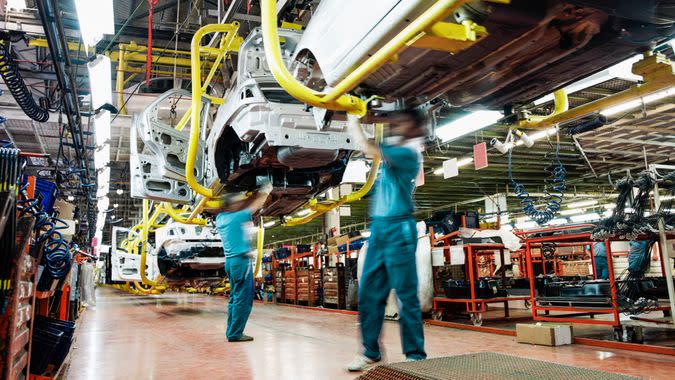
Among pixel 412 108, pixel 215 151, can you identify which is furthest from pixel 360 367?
pixel 215 151

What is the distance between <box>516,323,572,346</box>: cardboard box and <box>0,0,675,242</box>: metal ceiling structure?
2073 millimetres

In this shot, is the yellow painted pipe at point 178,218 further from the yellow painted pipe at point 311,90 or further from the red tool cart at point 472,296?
the yellow painted pipe at point 311,90

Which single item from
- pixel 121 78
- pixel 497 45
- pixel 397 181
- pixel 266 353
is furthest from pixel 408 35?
pixel 121 78

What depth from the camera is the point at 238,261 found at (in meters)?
4.68

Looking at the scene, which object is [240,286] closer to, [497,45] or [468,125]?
[468,125]

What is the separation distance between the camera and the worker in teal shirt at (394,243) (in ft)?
9.23

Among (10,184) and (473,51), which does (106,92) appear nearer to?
(10,184)

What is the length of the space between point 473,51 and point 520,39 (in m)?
0.21

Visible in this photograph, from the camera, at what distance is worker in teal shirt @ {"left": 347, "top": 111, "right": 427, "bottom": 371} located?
2814 millimetres

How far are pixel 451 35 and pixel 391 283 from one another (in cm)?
155

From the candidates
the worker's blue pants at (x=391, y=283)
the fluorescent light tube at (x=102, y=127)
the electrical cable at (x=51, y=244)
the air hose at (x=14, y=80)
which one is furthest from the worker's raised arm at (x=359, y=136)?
the fluorescent light tube at (x=102, y=127)

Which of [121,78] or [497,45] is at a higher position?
[121,78]

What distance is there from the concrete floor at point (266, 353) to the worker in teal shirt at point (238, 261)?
0.23 meters

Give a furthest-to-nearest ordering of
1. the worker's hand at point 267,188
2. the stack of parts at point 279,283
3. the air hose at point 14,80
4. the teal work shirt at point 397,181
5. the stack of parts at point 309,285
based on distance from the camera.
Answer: the stack of parts at point 279,283 < the stack of parts at point 309,285 < the air hose at point 14,80 < the worker's hand at point 267,188 < the teal work shirt at point 397,181
